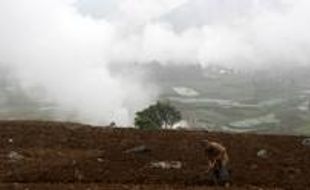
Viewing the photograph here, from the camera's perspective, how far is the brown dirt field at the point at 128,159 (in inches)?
1328

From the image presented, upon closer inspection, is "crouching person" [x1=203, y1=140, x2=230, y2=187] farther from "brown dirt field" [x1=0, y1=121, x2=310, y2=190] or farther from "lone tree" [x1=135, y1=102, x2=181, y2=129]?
"lone tree" [x1=135, y1=102, x2=181, y2=129]

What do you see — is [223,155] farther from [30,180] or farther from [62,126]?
[62,126]

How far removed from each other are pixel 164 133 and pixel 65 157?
841cm

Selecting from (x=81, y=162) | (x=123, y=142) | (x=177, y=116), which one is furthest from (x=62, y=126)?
(x=177, y=116)

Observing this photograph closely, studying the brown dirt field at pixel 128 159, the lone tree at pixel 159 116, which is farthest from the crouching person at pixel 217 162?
the lone tree at pixel 159 116

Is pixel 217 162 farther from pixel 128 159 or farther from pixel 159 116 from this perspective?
pixel 159 116

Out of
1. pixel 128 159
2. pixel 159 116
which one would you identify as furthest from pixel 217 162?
pixel 159 116

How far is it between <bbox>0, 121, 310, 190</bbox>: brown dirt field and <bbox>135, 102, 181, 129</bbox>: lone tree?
52.4 m

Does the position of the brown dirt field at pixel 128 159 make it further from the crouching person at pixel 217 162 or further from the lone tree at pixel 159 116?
the lone tree at pixel 159 116

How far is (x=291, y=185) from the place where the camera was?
34.0 meters

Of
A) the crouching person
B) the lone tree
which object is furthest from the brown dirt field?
the lone tree

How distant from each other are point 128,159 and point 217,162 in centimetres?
739

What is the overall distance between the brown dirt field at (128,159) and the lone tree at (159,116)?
5238 centimetres

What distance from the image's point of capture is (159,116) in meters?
109
